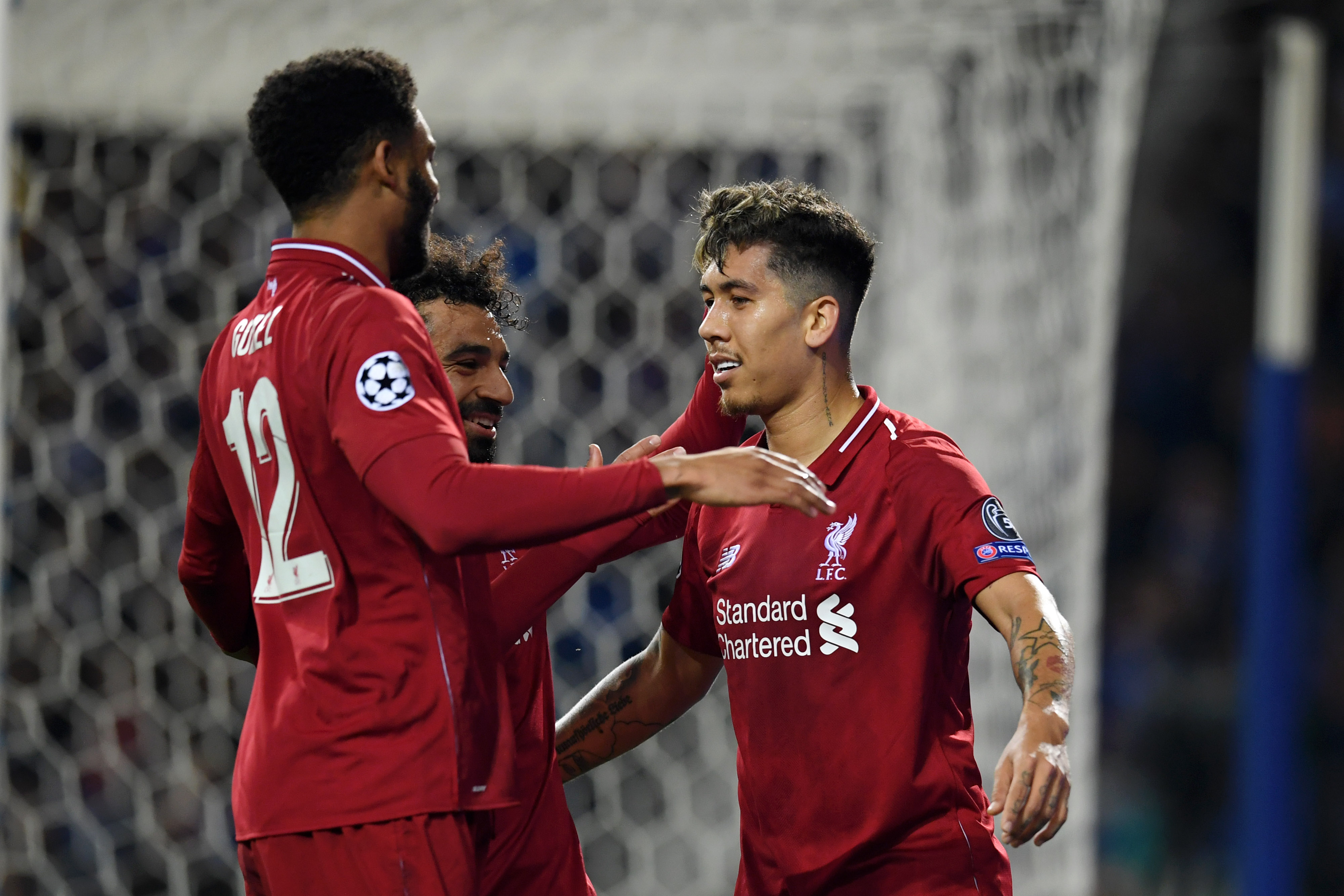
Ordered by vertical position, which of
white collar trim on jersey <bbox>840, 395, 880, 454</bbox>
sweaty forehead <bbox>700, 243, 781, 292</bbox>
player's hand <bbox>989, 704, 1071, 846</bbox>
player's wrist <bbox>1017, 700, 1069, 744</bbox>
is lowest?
player's hand <bbox>989, 704, 1071, 846</bbox>

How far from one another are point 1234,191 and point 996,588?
→ 6354mm

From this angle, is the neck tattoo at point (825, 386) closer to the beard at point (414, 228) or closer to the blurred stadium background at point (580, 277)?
the beard at point (414, 228)

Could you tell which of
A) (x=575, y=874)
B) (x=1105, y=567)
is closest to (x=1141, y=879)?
(x=1105, y=567)

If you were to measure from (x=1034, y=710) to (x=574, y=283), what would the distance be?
11.1 feet

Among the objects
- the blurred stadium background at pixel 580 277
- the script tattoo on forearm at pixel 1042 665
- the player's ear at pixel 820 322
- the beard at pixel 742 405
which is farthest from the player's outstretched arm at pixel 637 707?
the blurred stadium background at pixel 580 277

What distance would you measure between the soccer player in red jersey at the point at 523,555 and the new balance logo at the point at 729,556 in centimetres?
11

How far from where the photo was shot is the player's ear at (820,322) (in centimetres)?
197

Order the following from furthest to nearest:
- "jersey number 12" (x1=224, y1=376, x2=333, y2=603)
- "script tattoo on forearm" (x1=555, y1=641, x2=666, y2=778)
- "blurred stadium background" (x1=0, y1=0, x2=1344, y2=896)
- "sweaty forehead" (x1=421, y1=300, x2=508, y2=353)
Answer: "blurred stadium background" (x1=0, y1=0, x2=1344, y2=896) < "script tattoo on forearm" (x1=555, y1=641, x2=666, y2=778) < "sweaty forehead" (x1=421, y1=300, x2=508, y2=353) < "jersey number 12" (x1=224, y1=376, x2=333, y2=603)

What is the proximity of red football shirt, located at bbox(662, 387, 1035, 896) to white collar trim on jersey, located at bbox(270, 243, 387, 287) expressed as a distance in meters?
0.66

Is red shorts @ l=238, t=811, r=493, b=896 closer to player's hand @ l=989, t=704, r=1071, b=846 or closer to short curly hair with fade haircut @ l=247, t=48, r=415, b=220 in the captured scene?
player's hand @ l=989, t=704, r=1071, b=846

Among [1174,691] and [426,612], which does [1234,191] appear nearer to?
[1174,691]

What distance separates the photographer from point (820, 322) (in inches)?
77.8

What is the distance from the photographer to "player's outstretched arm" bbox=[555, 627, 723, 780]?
2.15 metres

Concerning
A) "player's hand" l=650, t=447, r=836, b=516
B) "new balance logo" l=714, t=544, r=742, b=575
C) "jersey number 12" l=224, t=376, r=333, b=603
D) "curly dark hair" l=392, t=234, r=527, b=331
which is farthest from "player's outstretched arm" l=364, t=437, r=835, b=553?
"curly dark hair" l=392, t=234, r=527, b=331
